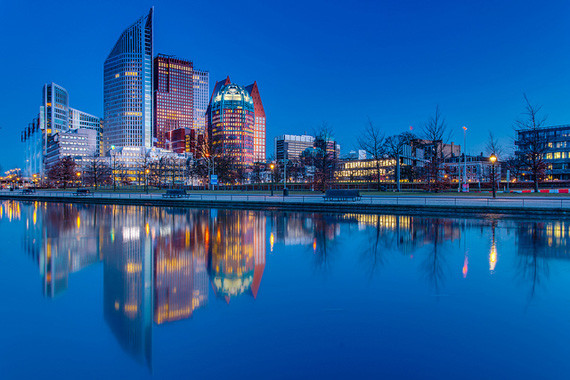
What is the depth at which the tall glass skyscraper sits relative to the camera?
193m

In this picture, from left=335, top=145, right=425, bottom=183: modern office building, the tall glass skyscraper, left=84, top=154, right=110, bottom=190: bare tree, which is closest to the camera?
left=84, top=154, right=110, bottom=190: bare tree

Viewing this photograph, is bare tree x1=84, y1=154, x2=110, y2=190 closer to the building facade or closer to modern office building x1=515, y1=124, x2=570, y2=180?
the building facade

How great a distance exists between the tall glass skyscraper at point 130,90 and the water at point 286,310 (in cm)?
19980

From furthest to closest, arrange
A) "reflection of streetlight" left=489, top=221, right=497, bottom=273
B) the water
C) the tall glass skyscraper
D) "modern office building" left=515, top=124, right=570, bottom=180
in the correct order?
the tall glass skyscraper
"modern office building" left=515, top=124, right=570, bottom=180
"reflection of streetlight" left=489, top=221, right=497, bottom=273
the water

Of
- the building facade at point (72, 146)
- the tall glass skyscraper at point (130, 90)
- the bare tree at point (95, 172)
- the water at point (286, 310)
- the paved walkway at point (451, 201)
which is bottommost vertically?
the water at point (286, 310)

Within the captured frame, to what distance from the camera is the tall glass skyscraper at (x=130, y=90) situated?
192625mm

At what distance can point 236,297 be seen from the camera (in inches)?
288

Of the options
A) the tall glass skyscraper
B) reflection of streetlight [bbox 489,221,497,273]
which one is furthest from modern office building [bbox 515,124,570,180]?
the tall glass skyscraper

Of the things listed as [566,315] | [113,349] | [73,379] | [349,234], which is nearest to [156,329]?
[113,349]

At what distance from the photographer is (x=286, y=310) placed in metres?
6.54

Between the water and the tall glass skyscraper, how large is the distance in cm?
19980

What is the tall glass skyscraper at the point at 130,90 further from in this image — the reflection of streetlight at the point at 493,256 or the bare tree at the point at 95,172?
the reflection of streetlight at the point at 493,256

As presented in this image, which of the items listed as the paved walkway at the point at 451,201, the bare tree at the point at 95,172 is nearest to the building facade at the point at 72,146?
the bare tree at the point at 95,172

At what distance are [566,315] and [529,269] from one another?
131 inches
